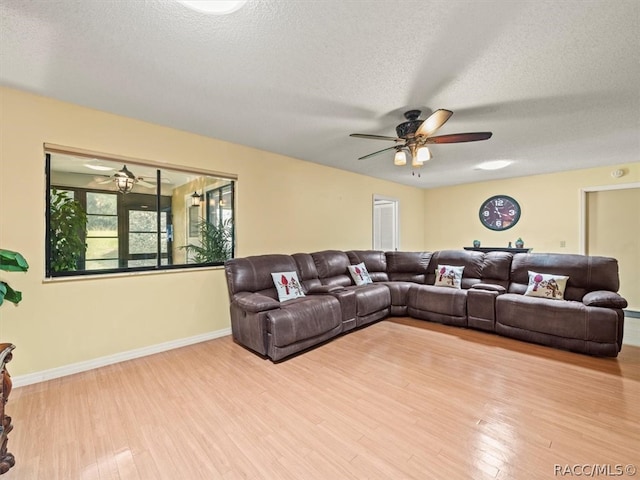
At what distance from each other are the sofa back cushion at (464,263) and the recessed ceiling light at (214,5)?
4.33 m

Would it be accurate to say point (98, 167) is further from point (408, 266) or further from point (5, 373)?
point (408, 266)

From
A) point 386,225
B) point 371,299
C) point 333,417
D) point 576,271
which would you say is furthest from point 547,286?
point 386,225

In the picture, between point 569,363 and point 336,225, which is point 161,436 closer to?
point 569,363

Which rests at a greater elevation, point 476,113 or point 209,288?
point 476,113

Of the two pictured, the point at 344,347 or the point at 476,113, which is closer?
the point at 476,113

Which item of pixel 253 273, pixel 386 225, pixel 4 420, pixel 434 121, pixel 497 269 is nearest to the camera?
pixel 4 420

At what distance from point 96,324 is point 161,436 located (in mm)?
1577

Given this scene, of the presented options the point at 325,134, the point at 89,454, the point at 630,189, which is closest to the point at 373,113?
the point at 325,134

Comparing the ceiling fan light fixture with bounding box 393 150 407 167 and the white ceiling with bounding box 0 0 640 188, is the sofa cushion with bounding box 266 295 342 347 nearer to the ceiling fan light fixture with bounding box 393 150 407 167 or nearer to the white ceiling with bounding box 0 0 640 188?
the ceiling fan light fixture with bounding box 393 150 407 167

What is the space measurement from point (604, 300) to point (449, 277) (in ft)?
5.65

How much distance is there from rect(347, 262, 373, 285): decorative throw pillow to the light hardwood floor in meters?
1.62

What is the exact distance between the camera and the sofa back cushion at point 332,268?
4301 millimetres

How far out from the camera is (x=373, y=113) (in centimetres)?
280

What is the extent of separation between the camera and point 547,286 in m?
3.56
